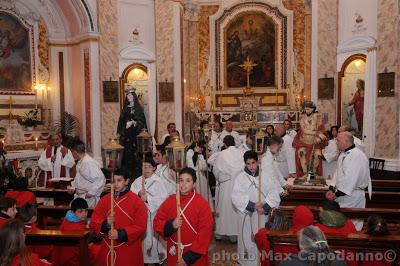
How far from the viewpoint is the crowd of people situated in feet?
15.6

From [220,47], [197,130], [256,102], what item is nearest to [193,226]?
[197,130]

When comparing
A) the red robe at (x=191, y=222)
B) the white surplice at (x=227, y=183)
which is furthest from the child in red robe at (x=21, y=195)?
the white surplice at (x=227, y=183)

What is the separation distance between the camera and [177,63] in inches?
639

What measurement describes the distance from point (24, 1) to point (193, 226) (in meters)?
11.8

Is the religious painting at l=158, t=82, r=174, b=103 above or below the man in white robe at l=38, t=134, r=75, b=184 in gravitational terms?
above

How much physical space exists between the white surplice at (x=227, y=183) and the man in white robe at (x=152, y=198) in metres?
1.88

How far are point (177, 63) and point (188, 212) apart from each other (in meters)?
11.8

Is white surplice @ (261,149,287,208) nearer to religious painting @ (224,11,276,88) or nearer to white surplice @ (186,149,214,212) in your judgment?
white surplice @ (186,149,214,212)

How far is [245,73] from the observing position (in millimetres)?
19688

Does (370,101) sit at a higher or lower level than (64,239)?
higher

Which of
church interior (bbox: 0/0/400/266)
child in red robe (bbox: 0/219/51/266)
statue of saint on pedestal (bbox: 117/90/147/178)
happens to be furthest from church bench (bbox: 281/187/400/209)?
child in red robe (bbox: 0/219/51/266)

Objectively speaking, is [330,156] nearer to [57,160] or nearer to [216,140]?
[216,140]

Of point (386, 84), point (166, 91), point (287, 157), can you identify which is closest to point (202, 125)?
point (166, 91)

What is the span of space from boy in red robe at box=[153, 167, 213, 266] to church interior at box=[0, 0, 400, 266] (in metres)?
0.02
